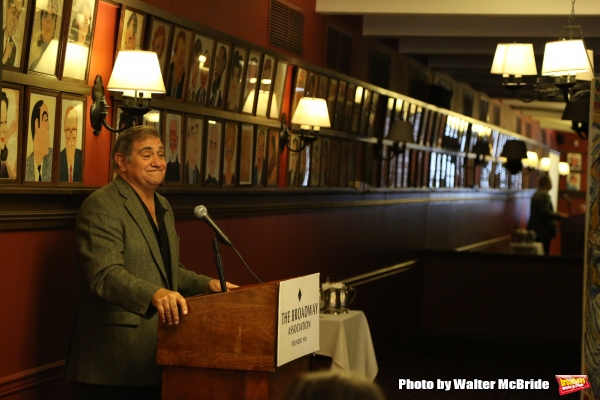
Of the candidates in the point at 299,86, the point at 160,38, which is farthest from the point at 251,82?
the point at 160,38

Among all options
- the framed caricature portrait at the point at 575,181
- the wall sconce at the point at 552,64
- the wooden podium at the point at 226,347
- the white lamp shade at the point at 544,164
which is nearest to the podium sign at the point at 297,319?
the wooden podium at the point at 226,347

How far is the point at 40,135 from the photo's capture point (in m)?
4.06

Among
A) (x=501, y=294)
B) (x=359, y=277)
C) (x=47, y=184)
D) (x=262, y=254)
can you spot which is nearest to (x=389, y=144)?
(x=359, y=277)

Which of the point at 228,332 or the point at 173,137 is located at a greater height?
the point at 173,137

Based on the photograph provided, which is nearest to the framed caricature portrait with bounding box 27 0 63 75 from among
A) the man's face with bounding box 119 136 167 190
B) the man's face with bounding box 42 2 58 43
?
the man's face with bounding box 42 2 58 43

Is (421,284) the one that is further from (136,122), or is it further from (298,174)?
(136,122)

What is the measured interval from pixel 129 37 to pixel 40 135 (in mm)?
878

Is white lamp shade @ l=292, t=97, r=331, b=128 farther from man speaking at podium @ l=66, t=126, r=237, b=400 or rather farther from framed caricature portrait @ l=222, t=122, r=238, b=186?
man speaking at podium @ l=66, t=126, r=237, b=400

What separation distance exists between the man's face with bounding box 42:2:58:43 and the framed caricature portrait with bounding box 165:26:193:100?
1067mm

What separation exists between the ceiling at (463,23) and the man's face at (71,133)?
358 centimetres

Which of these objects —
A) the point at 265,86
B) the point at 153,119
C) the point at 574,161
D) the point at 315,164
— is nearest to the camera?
the point at 153,119

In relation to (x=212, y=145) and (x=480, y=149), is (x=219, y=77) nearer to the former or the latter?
(x=212, y=145)

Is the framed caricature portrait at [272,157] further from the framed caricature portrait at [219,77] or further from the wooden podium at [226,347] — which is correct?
the wooden podium at [226,347]

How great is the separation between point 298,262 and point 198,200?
1.86 meters
